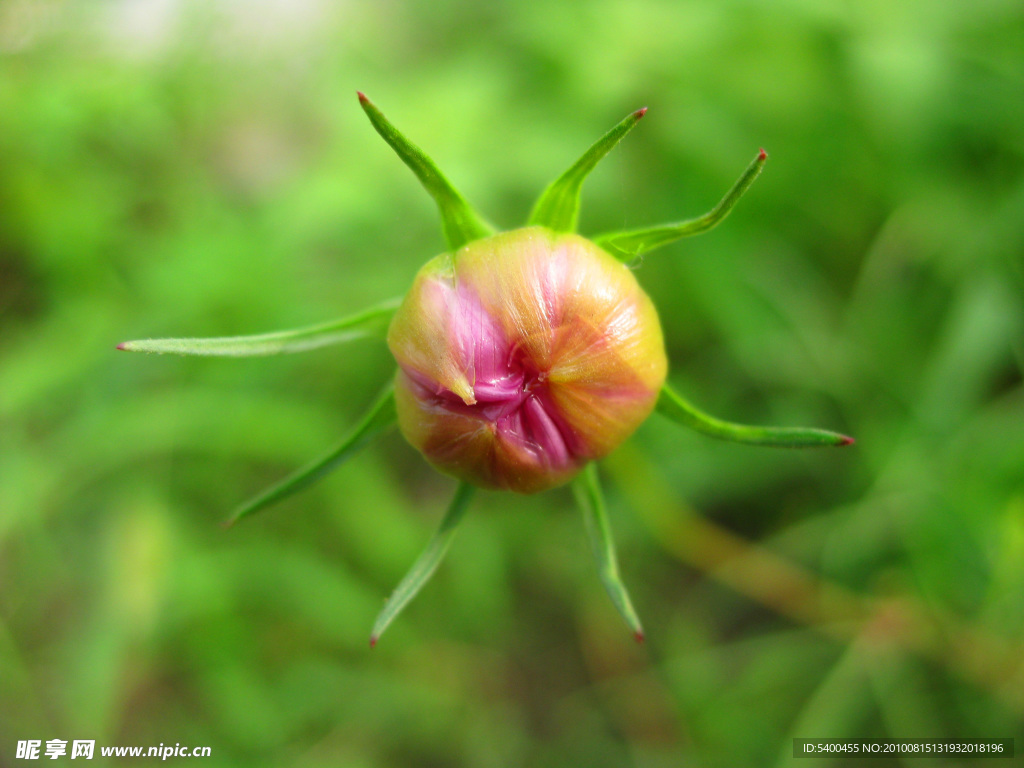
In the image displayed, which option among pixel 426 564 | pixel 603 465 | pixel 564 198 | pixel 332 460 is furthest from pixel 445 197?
pixel 603 465

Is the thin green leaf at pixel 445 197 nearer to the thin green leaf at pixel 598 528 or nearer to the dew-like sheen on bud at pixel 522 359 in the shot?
the dew-like sheen on bud at pixel 522 359

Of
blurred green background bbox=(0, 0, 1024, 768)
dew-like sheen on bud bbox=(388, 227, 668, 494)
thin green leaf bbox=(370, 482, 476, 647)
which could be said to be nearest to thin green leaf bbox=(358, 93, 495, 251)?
dew-like sheen on bud bbox=(388, 227, 668, 494)

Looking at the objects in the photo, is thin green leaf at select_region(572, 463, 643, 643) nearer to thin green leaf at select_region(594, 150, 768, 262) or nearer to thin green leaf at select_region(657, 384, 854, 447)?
thin green leaf at select_region(657, 384, 854, 447)

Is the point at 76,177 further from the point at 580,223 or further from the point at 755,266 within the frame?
the point at 755,266

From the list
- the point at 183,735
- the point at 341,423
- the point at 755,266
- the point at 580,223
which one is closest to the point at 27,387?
the point at 341,423

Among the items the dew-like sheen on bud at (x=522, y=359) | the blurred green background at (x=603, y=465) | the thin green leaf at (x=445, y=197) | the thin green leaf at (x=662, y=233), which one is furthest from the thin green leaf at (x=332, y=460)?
the blurred green background at (x=603, y=465)

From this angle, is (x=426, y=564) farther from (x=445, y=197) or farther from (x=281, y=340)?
(x=445, y=197)
